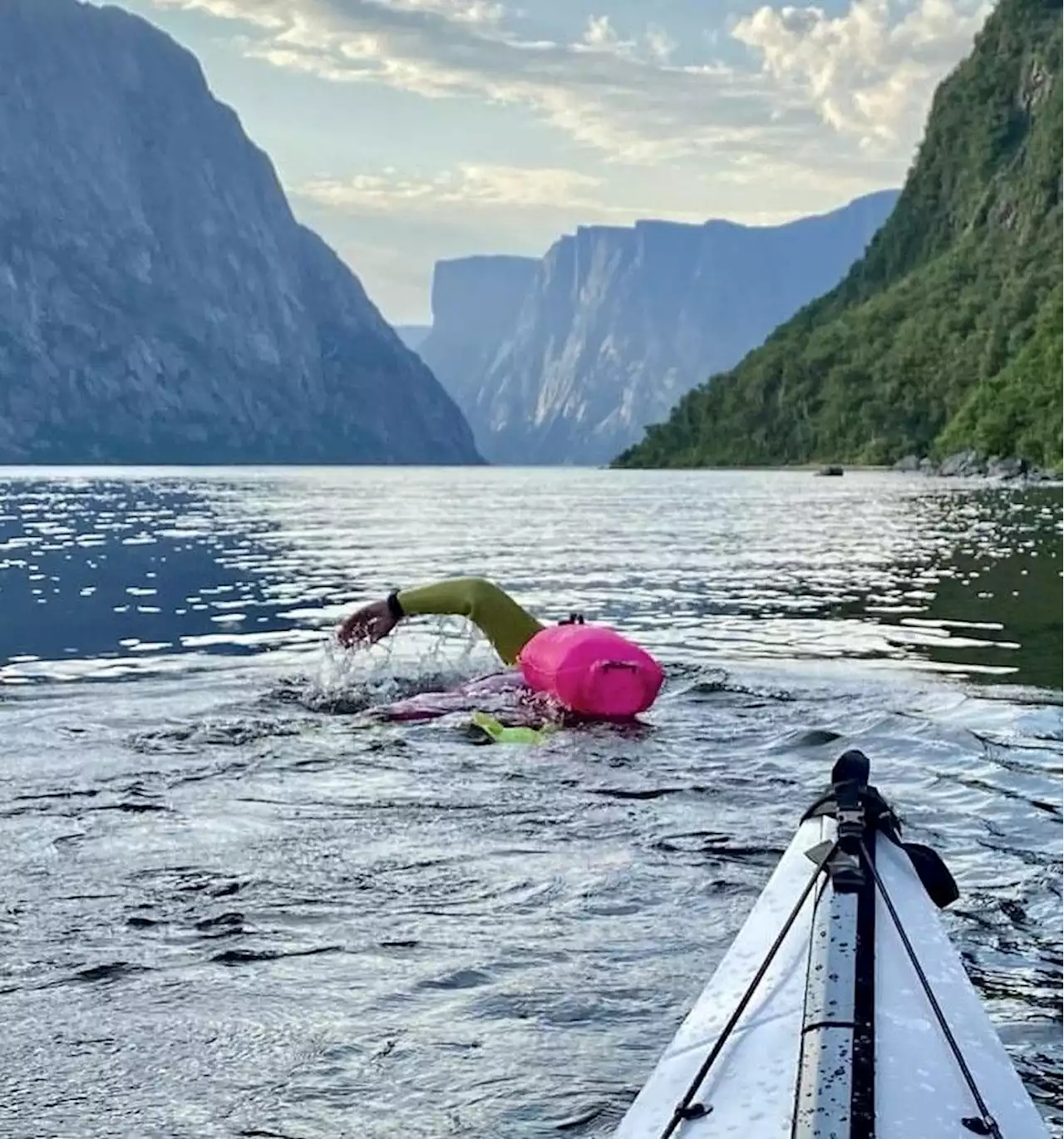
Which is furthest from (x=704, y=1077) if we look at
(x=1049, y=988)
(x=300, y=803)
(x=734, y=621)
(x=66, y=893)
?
(x=734, y=621)

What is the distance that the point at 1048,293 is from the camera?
15112 cm

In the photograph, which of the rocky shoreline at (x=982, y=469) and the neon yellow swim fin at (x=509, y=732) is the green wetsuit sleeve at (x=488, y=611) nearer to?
the neon yellow swim fin at (x=509, y=732)

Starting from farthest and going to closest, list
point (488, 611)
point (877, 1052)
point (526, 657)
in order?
1. point (488, 611)
2. point (526, 657)
3. point (877, 1052)

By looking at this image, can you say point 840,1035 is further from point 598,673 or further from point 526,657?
point 526,657

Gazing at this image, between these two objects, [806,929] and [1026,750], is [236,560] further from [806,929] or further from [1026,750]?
[806,929]

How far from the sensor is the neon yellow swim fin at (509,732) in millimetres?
13570

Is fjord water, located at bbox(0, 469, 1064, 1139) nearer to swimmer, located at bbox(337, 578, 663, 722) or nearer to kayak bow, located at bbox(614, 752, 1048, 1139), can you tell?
swimmer, located at bbox(337, 578, 663, 722)

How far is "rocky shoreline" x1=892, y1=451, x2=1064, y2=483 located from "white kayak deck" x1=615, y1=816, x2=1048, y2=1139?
294 ft

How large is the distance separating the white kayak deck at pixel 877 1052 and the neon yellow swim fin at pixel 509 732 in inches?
295

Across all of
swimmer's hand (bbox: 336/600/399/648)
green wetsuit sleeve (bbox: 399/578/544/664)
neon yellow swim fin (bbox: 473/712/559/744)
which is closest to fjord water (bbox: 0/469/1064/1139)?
neon yellow swim fin (bbox: 473/712/559/744)

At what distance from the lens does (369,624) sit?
15.9m

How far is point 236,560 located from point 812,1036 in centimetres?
3272

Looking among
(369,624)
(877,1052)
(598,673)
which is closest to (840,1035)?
(877,1052)

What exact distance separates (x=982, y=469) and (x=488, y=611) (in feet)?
344
